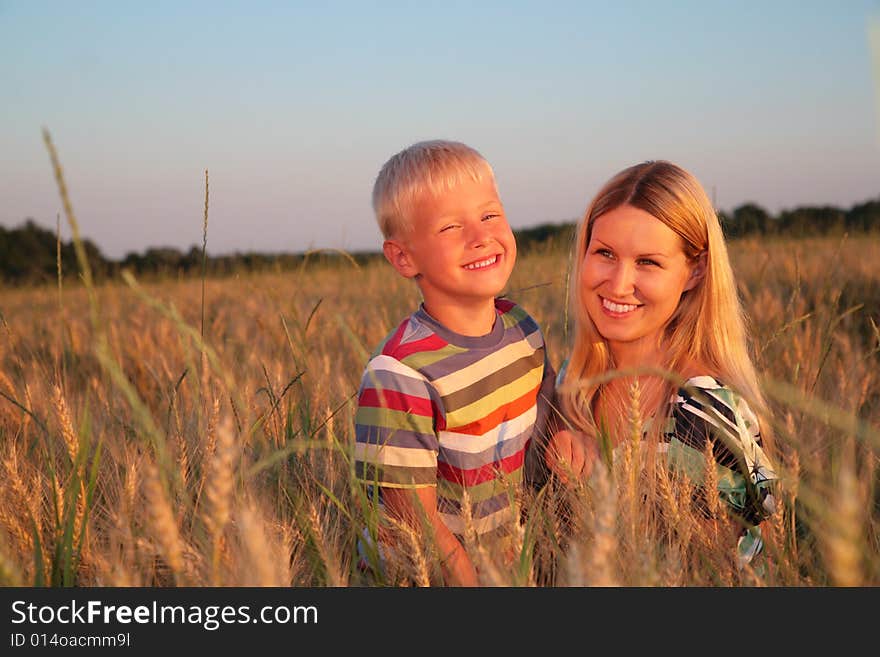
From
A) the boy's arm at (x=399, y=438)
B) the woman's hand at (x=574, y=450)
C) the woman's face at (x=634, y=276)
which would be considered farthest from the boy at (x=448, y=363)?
the woman's face at (x=634, y=276)

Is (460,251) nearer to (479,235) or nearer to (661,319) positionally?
(479,235)

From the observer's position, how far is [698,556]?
55.0 inches

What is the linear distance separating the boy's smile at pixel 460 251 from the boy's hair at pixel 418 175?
0.7 inches

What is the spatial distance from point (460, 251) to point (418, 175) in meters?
0.23

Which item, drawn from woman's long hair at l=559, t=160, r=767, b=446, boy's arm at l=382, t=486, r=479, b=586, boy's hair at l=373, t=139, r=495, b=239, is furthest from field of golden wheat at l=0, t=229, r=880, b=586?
boy's hair at l=373, t=139, r=495, b=239

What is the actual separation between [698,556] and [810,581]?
21 centimetres

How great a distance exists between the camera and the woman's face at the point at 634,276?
6.19 feet

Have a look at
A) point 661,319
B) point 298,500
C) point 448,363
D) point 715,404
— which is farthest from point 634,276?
point 298,500

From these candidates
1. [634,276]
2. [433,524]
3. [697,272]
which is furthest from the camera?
[697,272]

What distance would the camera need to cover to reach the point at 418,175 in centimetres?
183

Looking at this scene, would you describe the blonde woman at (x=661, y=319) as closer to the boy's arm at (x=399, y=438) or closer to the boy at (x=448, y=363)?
the boy at (x=448, y=363)

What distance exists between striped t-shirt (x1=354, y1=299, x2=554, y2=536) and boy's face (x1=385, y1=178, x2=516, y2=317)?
0.10 metres

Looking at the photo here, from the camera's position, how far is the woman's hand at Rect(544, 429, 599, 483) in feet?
5.76
